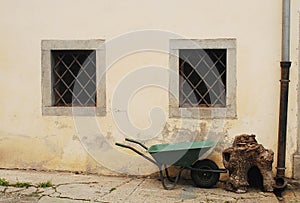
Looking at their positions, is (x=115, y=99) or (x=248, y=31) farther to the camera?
(x=115, y=99)

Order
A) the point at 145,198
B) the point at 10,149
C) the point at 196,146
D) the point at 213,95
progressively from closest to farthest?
the point at 145,198 → the point at 196,146 → the point at 213,95 → the point at 10,149

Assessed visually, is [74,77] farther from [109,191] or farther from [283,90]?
[283,90]

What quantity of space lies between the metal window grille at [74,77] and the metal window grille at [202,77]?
4.63 feet

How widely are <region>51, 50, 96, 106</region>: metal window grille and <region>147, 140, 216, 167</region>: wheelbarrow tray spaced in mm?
1500

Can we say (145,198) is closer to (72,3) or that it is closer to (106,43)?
(106,43)

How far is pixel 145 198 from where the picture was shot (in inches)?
227

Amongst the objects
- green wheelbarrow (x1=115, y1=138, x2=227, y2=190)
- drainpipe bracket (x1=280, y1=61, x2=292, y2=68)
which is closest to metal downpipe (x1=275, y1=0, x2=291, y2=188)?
drainpipe bracket (x1=280, y1=61, x2=292, y2=68)

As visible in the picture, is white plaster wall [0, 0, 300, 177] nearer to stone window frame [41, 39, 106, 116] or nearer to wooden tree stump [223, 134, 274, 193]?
stone window frame [41, 39, 106, 116]

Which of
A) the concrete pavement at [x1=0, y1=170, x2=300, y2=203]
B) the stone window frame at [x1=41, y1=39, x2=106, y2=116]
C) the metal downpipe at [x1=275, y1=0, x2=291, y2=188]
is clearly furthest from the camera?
the stone window frame at [x1=41, y1=39, x2=106, y2=116]

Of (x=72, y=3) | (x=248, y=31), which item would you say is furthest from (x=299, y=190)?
(x=72, y=3)

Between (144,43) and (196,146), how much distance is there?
175cm

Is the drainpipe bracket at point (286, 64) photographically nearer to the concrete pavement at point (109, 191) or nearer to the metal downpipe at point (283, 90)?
the metal downpipe at point (283, 90)

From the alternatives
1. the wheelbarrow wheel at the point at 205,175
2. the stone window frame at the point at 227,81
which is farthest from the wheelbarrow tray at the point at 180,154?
the stone window frame at the point at 227,81

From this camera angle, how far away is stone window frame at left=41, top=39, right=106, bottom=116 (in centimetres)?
688
